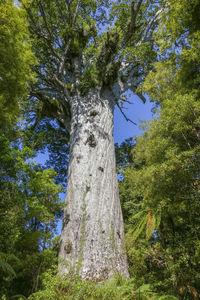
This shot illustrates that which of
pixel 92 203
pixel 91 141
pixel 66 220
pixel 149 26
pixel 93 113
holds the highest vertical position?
pixel 149 26

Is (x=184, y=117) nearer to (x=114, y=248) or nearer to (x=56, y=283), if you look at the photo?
(x=114, y=248)

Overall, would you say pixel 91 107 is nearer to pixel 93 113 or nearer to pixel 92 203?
pixel 93 113

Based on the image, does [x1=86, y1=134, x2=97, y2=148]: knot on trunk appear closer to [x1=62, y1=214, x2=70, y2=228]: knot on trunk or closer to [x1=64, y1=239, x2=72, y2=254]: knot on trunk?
[x1=62, y1=214, x2=70, y2=228]: knot on trunk

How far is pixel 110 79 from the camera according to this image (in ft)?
21.1

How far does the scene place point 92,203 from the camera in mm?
3516

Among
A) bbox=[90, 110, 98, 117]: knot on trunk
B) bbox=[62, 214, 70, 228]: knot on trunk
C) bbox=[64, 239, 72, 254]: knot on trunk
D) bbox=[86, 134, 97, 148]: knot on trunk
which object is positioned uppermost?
bbox=[90, 110, 98, 117]: knot on trunk

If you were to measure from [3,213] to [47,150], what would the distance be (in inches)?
249

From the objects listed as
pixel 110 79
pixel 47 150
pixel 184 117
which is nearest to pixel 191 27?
pixel 184 117

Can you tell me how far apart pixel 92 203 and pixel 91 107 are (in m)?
2.84

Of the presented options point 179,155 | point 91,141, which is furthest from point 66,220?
point 179,155

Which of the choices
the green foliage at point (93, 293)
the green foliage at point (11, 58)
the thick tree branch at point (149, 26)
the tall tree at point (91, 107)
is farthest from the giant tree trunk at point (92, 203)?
the thick tree branch at point (149, 26)

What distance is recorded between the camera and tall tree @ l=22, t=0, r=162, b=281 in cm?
306

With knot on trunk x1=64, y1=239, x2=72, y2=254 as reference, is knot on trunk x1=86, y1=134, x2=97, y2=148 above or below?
above

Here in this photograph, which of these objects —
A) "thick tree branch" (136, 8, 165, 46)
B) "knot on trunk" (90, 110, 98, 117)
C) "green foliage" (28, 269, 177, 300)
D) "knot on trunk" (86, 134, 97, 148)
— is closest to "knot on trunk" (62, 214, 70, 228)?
"green foliage" (28, 269, 177, 300)
